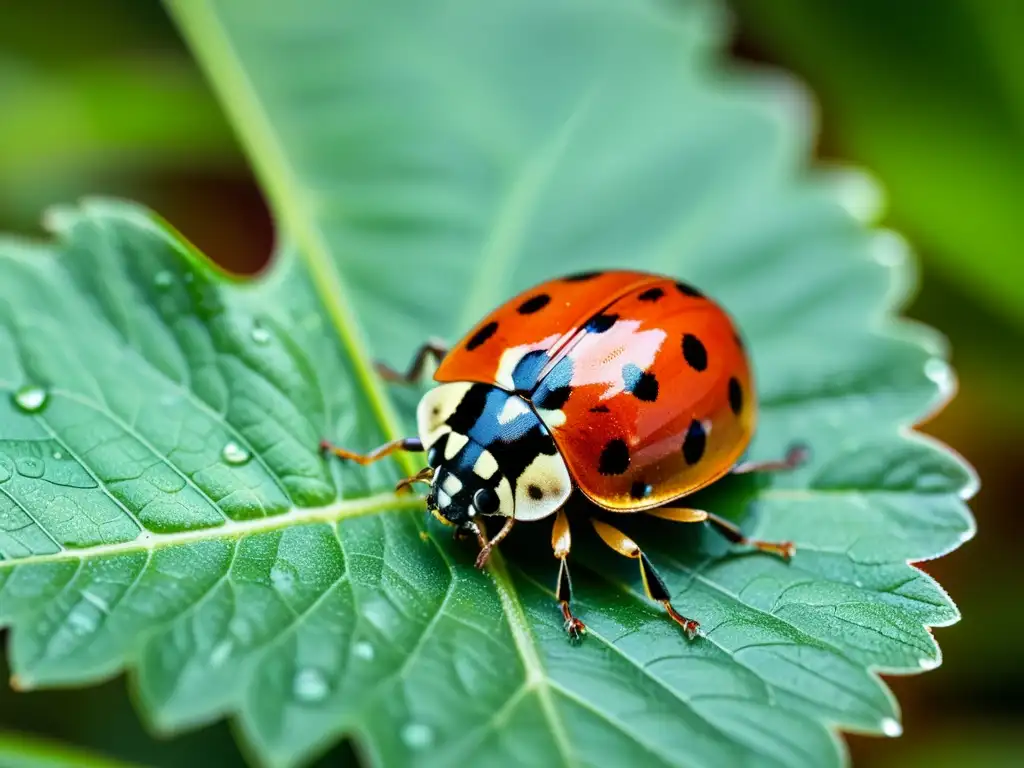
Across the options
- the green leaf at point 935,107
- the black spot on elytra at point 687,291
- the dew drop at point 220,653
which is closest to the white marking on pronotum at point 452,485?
the dew drop at point 220,653

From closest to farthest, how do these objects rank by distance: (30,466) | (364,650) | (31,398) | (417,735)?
(417,735), (364,650), (30,466), (31,398)

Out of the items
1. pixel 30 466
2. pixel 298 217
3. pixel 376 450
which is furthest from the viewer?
pixel 298 217

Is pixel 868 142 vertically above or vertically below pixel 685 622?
above

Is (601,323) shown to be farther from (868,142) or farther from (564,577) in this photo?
(868,142)

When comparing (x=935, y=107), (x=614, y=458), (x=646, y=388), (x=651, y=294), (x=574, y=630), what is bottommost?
(x=574, y=630)

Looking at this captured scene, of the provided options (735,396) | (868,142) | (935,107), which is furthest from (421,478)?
(935,107)

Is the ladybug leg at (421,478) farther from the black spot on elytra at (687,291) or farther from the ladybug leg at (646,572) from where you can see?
the black spot on elytra at (687,291)

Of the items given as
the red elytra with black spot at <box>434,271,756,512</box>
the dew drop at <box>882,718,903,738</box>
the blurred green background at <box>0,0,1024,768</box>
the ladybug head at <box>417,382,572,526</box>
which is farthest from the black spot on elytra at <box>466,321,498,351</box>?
the blurred green background at <box>0,0,1024,768</box>
